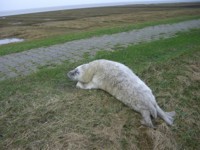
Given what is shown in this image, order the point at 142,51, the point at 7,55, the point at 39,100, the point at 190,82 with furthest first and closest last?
1. the point at 7,55
2. the point at 142,51
3. the point at 190,82
4. the point at 39,100

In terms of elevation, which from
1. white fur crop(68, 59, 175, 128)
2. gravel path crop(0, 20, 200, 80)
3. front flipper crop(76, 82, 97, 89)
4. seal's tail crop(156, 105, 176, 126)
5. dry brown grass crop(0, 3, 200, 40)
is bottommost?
dry brown grass crop(0, 3, 200, 40)

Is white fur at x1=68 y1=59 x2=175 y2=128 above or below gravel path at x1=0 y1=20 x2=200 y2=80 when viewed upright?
above

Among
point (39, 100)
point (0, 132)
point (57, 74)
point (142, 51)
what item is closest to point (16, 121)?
point (0, 132)

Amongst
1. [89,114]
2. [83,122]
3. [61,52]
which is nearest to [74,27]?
[61,52]

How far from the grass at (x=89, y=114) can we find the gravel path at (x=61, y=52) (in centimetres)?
107

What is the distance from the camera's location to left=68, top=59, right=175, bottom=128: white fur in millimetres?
5051

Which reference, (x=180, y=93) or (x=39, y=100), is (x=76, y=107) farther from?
(x=180, y=93)

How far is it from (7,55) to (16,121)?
6.35 meters

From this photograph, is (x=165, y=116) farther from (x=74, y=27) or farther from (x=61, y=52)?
(x=74, y=27)

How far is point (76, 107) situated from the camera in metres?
5.54

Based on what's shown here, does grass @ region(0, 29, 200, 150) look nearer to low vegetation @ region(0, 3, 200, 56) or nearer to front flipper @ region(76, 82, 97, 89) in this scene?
front flipper @ region(76, 82, 97, 89)

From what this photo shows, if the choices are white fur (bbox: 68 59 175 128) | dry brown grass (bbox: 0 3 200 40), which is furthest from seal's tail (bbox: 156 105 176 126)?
dry brown grass (bbox: 0 3 200 40)

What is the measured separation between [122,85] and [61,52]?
18.1ft

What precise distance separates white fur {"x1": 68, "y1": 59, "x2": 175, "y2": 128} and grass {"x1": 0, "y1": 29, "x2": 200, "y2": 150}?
0.59ft
